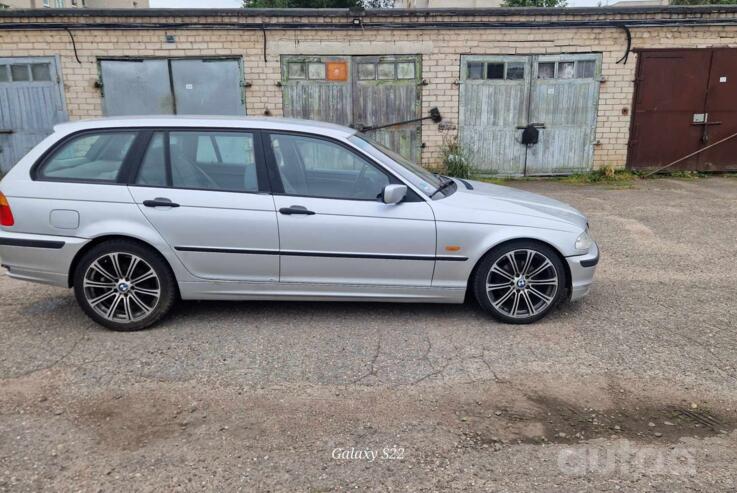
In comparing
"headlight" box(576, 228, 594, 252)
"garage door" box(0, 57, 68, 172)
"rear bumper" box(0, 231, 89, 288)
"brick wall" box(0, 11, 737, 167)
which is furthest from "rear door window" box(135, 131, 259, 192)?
"garage door" box(0, 57, 68, 172)

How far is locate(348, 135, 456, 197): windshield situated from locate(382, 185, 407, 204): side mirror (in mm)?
229

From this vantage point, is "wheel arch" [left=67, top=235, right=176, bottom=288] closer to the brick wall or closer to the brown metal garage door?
the brick wall

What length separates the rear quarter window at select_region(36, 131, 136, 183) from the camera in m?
4.50

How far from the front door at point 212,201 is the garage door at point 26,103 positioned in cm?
856

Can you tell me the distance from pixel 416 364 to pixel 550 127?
933 cm

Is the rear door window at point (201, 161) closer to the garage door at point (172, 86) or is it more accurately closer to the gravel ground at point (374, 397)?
the gravel ground at point (374, 397)

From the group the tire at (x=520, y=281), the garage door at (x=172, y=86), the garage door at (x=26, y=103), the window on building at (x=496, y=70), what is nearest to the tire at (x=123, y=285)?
the tire at (x=520, y=281)

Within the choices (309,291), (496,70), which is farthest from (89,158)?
(496,70)

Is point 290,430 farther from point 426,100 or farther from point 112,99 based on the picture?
point 112,99

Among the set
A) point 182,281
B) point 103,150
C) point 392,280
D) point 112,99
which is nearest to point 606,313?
point 392,280

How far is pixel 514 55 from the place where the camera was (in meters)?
11.7

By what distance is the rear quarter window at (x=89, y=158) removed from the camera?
177 inches

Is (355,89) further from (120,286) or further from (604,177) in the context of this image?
(120,286)

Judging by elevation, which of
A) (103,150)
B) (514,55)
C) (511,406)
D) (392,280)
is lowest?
(511,406)
